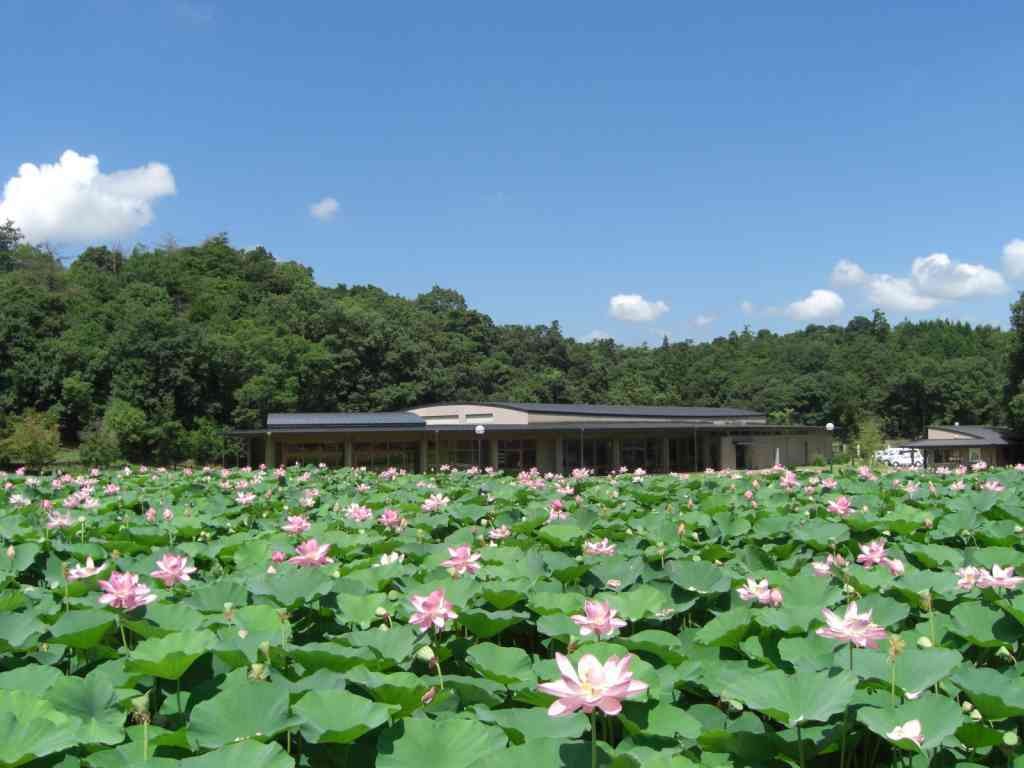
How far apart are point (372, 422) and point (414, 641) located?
107 feet

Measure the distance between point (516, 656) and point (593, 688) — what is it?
2.86ft

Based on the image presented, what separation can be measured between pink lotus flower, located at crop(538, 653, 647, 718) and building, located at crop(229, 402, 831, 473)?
28.8 metres

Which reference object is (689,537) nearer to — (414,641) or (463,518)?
(463,518)

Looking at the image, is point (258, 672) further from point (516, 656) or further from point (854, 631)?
point (854, 631)

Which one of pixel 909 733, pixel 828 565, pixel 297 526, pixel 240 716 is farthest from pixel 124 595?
pixel 828 565

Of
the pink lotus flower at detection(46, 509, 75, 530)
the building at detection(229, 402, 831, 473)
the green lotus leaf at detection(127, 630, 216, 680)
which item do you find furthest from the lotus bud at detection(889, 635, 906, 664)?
the building at detection(229, 402, 831, 473)

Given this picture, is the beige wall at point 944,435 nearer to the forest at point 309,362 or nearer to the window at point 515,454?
the forest at point 309,362

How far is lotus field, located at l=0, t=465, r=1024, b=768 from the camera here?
6.50 ft

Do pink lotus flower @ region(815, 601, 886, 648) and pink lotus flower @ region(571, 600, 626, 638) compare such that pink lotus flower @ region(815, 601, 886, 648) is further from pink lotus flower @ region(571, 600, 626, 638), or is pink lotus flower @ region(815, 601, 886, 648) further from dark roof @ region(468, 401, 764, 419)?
dark roof @ region(468, 401, 764, 419)

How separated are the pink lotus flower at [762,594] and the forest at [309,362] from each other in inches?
1537

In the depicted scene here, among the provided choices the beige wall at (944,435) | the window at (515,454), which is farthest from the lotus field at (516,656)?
the beige wall at (944,435)

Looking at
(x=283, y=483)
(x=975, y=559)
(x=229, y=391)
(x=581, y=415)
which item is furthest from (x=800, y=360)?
(x=975, y=559)

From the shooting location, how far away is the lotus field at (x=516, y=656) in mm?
1980

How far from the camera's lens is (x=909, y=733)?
193 centimetres
